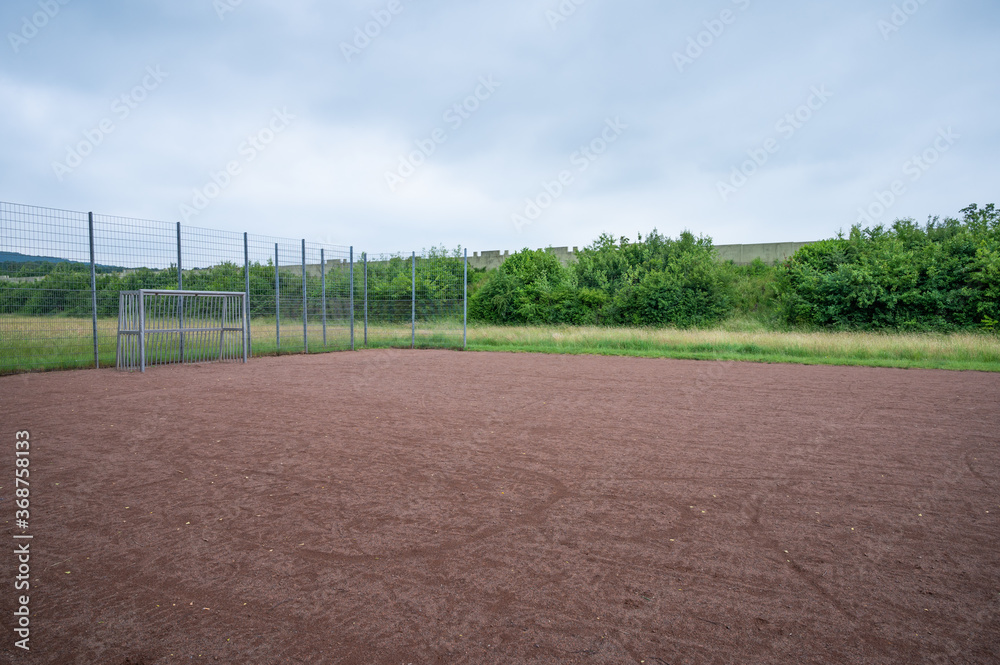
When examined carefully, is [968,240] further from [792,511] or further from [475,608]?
[475,608]

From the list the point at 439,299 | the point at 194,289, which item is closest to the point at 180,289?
the point at 194,289

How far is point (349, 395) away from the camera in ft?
26.7

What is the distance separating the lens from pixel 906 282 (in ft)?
67.3

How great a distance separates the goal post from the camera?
1046 centimetres

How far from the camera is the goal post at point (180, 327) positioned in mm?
10461

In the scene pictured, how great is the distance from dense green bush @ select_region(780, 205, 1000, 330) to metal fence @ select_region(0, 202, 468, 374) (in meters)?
14.6

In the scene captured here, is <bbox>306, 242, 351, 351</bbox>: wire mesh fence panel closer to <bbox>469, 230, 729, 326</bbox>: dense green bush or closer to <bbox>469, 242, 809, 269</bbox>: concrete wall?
<bbox>469, 230, 729, 326</bbox>: dense green bush

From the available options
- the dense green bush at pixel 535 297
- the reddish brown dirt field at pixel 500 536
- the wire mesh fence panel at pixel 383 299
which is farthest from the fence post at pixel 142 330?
the dense green bush at pixel 535 297

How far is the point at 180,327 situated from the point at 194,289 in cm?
115

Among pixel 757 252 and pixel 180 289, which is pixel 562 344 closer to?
pixel 180 289

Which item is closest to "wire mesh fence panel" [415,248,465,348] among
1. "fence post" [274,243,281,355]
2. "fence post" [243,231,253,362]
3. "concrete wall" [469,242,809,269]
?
"fence post" [274,243,281,355]

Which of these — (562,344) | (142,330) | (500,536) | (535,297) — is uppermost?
(535,297)

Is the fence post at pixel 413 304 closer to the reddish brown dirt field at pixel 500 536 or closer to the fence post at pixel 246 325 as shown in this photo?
the fence post at pixel 246 325

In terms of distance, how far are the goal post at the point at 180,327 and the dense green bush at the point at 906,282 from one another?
67.2 ft
